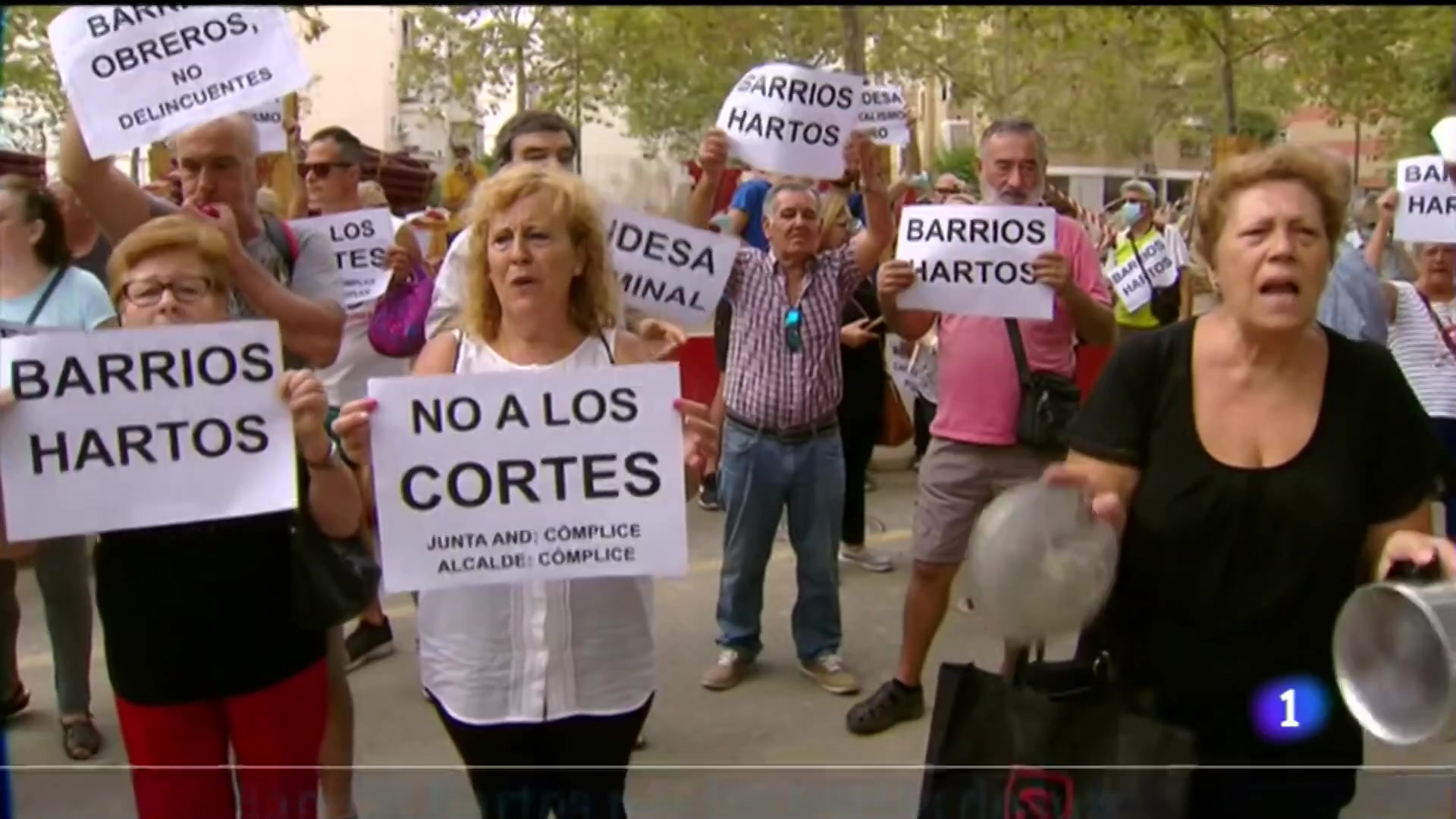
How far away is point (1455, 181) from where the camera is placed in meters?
5.36

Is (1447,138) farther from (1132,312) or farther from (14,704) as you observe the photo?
(14,704)

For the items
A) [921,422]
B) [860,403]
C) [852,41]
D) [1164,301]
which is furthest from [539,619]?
[1164,301]

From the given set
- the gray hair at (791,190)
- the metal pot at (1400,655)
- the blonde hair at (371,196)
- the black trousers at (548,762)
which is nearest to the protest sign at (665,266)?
the gray hair at (791,190)

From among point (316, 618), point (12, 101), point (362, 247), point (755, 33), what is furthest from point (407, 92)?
point (316, 618)

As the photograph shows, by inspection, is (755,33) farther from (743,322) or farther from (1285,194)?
(1285,194)

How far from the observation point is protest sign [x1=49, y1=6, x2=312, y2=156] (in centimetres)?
333

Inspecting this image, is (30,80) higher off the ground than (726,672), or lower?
higher

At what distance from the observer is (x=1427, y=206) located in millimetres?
5727

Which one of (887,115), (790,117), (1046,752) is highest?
(887,115)

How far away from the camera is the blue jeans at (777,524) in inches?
192

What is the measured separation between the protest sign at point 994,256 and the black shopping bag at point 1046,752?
185cm

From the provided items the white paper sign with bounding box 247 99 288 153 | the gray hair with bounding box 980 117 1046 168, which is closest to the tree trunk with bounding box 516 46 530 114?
the white paper sign with bounding box 247 99 288 153

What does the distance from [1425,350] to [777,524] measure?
2751mm

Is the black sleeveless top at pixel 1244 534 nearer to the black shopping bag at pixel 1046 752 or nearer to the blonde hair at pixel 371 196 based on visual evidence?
the black shopping bag at pixel 1046 752
